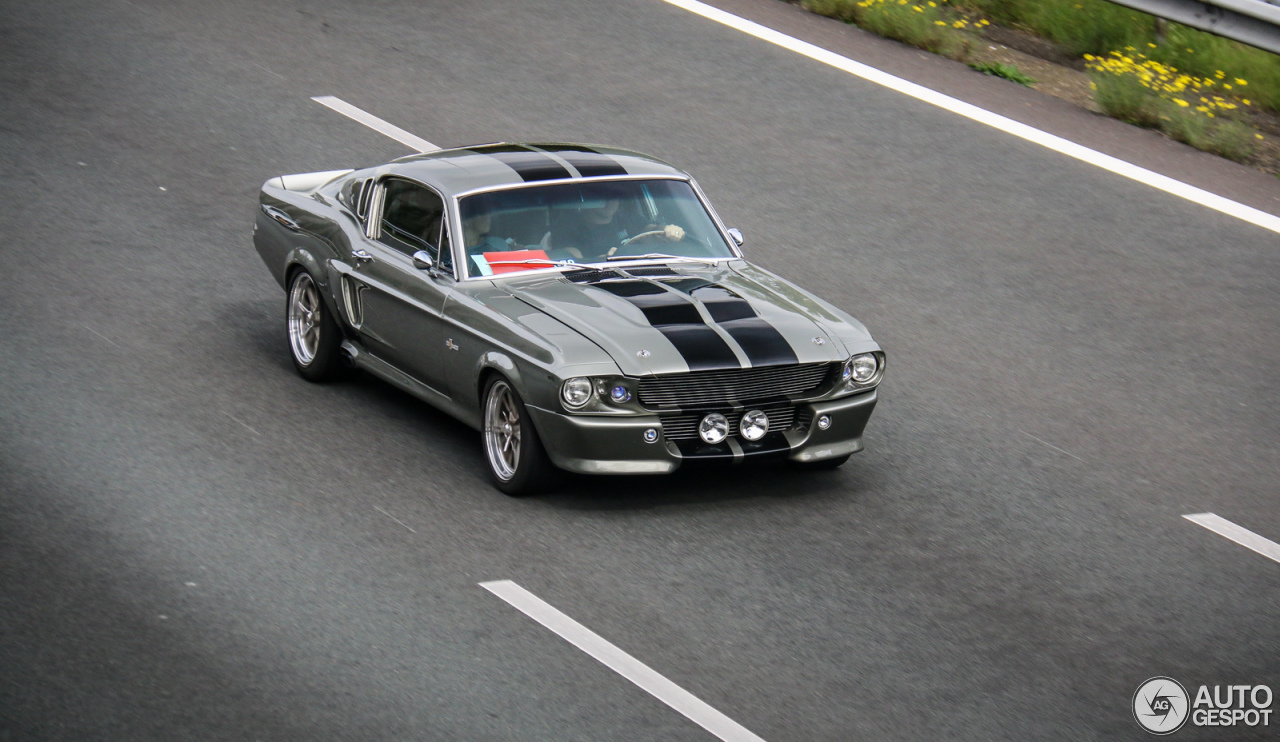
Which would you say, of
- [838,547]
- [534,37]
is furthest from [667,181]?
[534,37]

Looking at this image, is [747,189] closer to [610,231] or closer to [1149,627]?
[610,231]

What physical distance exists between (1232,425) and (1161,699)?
3.88 metres

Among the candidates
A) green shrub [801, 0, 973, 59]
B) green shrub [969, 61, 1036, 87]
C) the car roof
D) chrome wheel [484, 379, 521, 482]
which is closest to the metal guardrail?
green shrub [969, 61, 1036, 87]

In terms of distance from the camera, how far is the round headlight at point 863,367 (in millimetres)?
8297

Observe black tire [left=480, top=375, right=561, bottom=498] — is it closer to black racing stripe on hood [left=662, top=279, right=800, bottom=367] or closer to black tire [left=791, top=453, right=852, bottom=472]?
black racing stripe on hood [left=662, top=279, right=800, bottom=367]

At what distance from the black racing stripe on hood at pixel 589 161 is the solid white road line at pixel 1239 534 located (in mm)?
3732

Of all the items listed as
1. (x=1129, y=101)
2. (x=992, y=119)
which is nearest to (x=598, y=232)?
(x=992, y=119)

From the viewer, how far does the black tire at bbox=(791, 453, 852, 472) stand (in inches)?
333

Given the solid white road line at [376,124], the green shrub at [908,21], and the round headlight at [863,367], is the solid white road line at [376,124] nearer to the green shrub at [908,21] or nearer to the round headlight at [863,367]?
the green shrub at [908,21]

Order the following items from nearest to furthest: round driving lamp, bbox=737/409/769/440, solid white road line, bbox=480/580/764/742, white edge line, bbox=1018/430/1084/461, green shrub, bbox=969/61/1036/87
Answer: solid white road line, bbox=480/580/764/742 < round driving lamp, bbox=737/409/769/440 < white edge line, bbox=1018/430/1084/461 < green shrub, bbox=969/61/1036/87

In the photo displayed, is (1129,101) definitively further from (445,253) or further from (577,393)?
(577,393)

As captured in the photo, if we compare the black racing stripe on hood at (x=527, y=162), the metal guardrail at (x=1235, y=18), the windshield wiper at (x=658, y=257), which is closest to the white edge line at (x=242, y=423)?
the black racing stripe on hood at (x=527, y=162)

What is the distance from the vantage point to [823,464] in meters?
8.70

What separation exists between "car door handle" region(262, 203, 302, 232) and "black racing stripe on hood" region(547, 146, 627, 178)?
1780 millimetres
